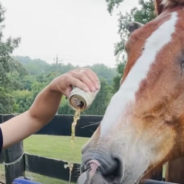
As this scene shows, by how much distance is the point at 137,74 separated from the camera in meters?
1.80

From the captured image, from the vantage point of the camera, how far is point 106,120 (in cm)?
166

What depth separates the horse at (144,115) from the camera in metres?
1.58

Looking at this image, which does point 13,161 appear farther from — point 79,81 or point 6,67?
point 6,67

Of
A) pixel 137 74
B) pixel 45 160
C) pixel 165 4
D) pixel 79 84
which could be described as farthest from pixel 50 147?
pixel 137 74

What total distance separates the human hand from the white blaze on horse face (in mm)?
136

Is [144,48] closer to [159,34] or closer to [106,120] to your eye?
[159,34]

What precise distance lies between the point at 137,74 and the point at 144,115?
7.1 inches

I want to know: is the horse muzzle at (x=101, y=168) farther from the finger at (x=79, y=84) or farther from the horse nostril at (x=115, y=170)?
the finger at (x=79, y=84)

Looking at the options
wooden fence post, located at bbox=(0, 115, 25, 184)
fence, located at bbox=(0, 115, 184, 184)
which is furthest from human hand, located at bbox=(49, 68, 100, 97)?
wooden fence post, located at bbox=(0, 115, 25, 184)

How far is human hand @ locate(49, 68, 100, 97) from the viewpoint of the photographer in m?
1.86

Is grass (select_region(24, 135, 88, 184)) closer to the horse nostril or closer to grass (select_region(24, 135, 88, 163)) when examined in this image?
grass (select_region(24, 135, 88, 163))

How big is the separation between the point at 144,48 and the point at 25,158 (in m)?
2.20

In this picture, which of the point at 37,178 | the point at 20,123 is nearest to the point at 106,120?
the point at 20,123

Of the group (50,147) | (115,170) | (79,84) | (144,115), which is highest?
(79,84)
